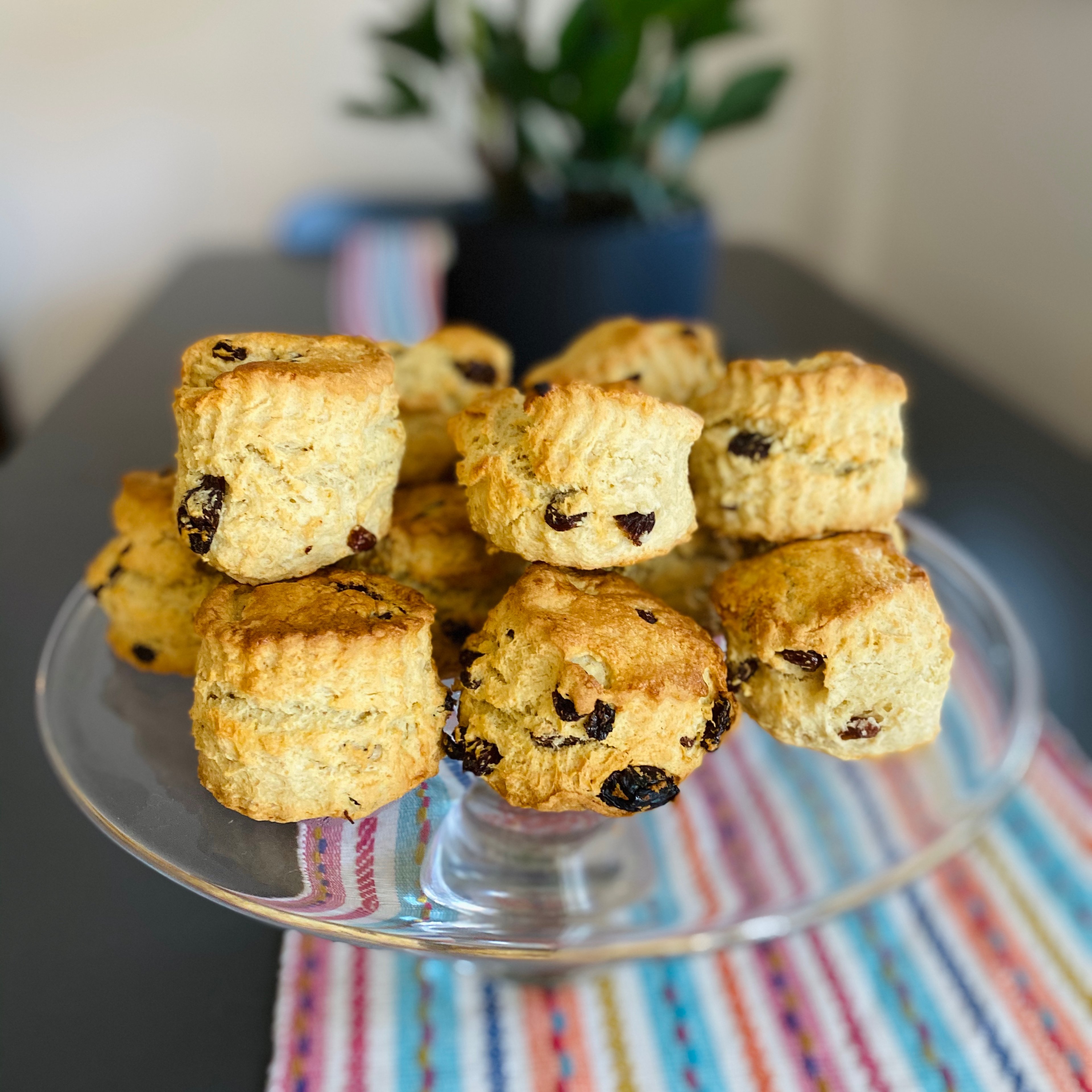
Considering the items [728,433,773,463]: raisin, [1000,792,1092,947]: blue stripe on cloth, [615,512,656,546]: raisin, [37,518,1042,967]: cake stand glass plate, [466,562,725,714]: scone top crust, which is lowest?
[1000,792,1092,947]: blue stripe on cloth

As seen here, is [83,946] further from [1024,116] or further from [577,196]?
[1024,116]

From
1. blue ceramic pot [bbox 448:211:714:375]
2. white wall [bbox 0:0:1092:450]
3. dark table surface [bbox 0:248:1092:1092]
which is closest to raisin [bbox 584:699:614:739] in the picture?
dark table surface [bbox 0:248:1092:1092]

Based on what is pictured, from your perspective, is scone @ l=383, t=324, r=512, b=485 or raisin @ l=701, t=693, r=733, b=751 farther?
scone @ l=383, t=324, r=512, b=485

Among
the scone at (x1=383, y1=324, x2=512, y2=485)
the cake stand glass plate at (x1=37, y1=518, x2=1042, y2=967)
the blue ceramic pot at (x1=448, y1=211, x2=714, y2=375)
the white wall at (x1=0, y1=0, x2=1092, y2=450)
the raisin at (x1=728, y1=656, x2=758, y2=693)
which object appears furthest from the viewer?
the white wall at (x1=0, y1=0, x2=1092, y2=450)

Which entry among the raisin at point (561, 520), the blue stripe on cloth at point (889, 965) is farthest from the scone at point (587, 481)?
the blue stripe on cloth at point (889, 965)

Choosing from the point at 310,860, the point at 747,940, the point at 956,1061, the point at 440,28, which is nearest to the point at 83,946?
the point at 310,860

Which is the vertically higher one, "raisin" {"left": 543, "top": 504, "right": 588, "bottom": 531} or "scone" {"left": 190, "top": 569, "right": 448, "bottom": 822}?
"raisin" {"left": 543, "top": 504, "right": 588, "bottom": 531}

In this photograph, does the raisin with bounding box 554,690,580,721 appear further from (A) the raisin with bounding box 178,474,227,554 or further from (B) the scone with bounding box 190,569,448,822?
(A) the raisin with bounding box 178,474,227,554
